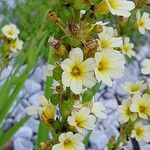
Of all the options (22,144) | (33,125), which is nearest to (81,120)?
(22,144)

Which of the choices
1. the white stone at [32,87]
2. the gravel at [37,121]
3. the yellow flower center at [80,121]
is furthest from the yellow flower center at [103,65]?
the white stone at [32,87]

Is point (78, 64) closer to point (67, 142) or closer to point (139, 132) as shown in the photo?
point (67, 142)

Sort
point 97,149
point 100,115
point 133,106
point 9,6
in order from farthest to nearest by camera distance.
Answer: point 9,6 < point 97,149 < point 133,106 < point 100,115

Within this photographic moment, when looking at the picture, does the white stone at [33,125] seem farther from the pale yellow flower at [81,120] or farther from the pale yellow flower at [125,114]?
the pale yellow flower at [81,120]

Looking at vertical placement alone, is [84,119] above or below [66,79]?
below

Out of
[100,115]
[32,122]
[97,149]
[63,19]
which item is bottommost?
[97,149]

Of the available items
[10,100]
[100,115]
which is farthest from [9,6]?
[100,115]

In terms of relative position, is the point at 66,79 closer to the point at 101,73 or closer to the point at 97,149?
the point at 101,73

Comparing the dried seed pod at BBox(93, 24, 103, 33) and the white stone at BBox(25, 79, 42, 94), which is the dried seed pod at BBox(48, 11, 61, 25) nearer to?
the dried seed pod at BBox(93, 24, 103, 33)
